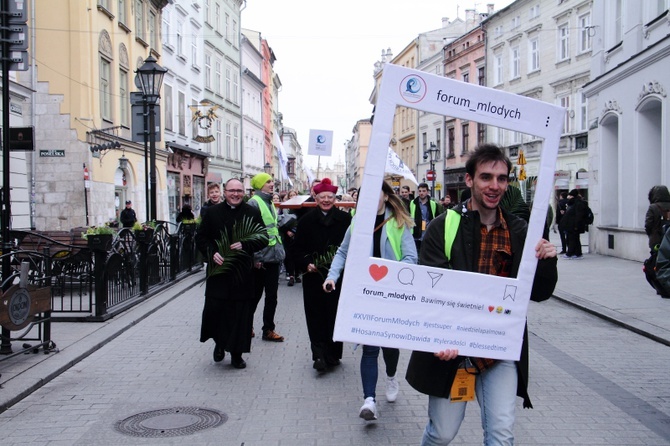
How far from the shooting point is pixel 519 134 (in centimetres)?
338

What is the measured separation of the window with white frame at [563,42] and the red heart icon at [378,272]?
100 ft

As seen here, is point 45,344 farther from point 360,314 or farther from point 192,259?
point 192,259

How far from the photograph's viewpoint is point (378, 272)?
312 centimetres

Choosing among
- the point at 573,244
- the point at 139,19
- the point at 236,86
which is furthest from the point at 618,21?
the point at 236,86

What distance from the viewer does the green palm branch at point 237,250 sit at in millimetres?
6758

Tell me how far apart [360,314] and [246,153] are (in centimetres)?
4913

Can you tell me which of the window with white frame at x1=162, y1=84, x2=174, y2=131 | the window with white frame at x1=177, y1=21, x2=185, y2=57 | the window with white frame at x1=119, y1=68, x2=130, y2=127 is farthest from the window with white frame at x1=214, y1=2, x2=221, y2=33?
the window with white frame at x1=119, y1=68, x2=130, y2=127

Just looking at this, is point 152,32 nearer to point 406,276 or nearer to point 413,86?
point 413,86

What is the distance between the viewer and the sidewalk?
6.38m

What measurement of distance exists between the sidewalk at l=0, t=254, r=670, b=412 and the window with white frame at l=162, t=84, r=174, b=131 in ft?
54.2

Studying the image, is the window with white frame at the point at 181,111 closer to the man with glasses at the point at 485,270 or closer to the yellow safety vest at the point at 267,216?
the yellow safety vest at the point at 267,216

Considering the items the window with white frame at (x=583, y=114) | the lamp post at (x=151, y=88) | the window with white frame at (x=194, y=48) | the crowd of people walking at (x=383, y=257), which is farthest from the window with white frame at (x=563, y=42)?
the crowd of people walking at (x=383, y=257)

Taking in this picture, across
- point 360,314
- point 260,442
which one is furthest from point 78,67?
point 360,314

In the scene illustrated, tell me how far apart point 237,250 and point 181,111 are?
92.3 feet
